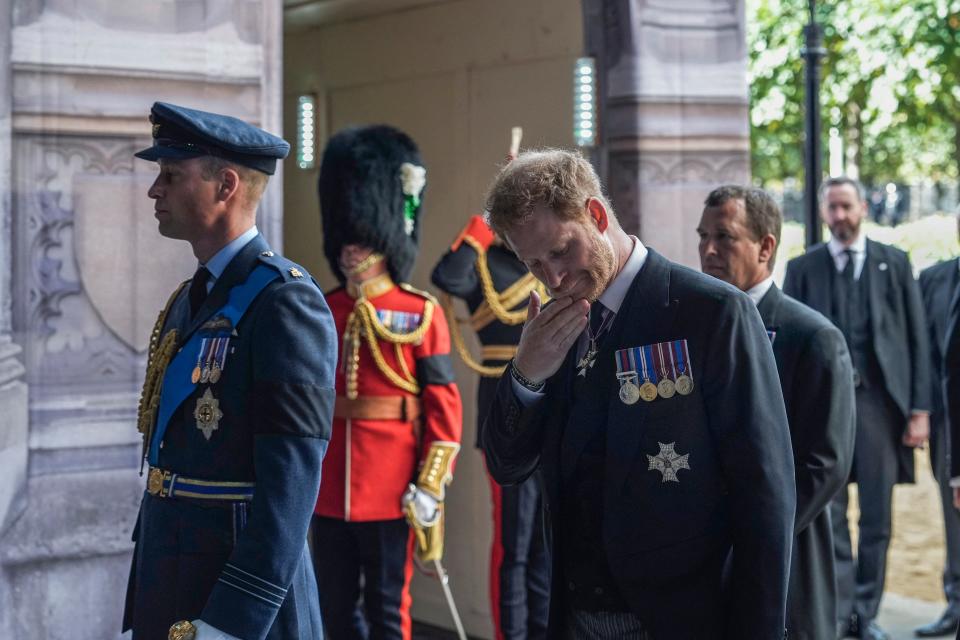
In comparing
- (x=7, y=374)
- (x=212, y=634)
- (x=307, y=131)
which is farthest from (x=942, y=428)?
(x=212, y=634)

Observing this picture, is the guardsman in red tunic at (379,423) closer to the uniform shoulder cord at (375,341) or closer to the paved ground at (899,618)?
the uniform shoulder cord at (375,341)

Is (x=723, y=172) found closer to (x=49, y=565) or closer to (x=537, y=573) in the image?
(x=537, y=573)

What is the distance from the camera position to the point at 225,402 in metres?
2.90

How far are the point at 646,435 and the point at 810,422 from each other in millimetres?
990

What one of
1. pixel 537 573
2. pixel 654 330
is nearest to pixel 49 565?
pixel 537 573

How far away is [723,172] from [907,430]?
156cm

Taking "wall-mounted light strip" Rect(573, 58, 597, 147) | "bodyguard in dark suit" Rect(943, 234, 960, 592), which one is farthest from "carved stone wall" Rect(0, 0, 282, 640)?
"bodyguard in dark suit" Rect(943, 234, 960, 592)

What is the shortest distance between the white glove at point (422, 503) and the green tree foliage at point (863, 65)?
30.0ft

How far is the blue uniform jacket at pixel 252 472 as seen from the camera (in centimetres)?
279


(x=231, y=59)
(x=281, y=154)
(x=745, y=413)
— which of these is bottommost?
(x=745, y=413)

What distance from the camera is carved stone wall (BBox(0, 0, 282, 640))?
419 centimetres

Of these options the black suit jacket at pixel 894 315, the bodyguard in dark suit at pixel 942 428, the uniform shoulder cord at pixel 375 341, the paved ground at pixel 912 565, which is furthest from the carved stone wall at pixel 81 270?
the bodyguard in dark suit at pixel 942 428

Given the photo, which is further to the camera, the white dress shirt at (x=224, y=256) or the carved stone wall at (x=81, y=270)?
the carved stone wall at (x=81, y=270)

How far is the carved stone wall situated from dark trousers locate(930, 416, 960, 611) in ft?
12.8
